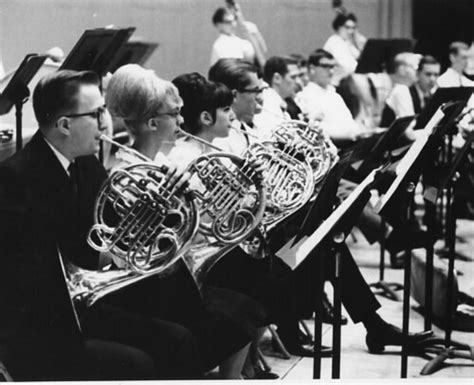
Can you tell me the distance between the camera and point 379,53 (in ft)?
→ 20.1

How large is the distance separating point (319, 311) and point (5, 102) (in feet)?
4.48

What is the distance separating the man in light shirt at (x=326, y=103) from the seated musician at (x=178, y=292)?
1.38 m

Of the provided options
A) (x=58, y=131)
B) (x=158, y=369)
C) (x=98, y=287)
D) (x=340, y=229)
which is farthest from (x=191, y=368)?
(x=58, y=131)

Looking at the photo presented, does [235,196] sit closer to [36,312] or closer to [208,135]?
[208,135]

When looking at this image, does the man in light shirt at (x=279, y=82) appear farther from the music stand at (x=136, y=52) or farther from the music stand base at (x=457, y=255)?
the music stand base at (x=457, y=255)

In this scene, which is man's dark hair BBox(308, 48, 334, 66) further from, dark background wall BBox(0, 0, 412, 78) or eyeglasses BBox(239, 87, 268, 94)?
eyeglasses BBox(239, 87, 268, 94)

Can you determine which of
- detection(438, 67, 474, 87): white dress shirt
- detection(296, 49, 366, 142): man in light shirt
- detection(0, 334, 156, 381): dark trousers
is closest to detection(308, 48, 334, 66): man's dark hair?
detection(296, 49, 366, 142): man in light shirt

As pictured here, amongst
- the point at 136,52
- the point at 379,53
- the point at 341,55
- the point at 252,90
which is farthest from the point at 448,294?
the point at 341,55

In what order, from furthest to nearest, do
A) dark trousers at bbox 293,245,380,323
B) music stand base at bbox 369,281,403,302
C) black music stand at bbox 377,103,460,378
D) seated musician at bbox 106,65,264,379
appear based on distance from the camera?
music stand base at bbox 369,281,403,302
dark trousers at bbox 293,245,380,323
black music stand at bbox 377,103,460,378
seated musician at bbox 106,65,264,379

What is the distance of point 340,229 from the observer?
2.86 metres

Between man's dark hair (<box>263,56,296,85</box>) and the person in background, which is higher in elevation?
the person in background

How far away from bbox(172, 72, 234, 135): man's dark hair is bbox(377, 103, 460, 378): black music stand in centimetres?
77

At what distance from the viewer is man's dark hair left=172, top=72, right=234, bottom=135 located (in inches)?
144

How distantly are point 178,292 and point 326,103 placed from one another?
7.04 feet
